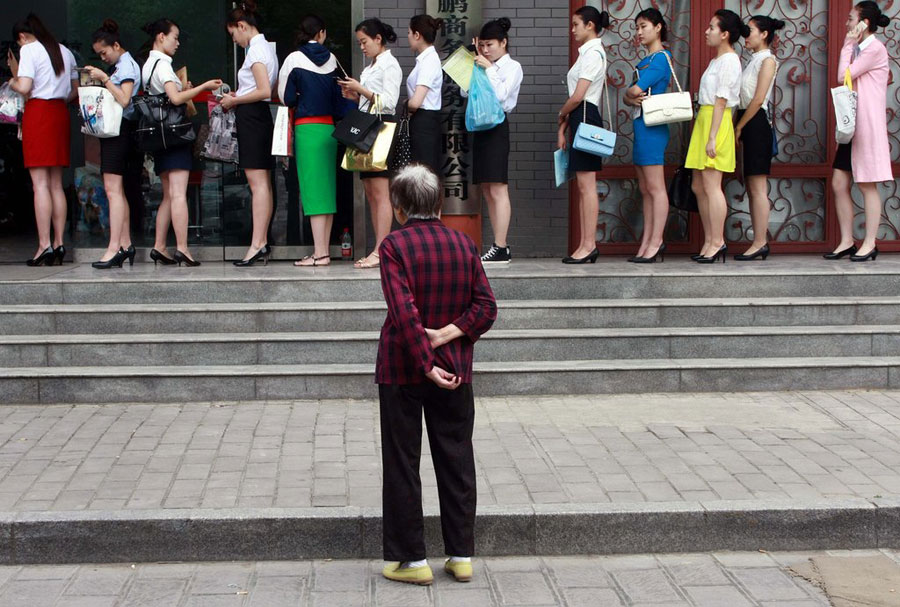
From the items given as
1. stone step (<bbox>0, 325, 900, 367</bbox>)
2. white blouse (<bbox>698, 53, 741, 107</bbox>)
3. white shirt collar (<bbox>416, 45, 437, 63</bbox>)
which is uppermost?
white shirt collar (<bbox>416, 45, 437, 63</bbox>)

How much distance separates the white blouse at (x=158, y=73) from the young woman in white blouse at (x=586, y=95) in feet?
10.7

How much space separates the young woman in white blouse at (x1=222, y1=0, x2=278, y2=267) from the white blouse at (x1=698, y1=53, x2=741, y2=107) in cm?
361

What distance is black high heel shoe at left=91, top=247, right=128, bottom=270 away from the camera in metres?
9.76

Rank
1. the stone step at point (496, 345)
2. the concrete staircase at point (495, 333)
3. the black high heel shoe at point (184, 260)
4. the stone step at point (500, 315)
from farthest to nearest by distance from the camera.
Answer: the black high heel shoe at point (184, 260) < the stone step at point (500, 315) < the stone step at point (496, 345) < the concrete staircase at point (495, 333)

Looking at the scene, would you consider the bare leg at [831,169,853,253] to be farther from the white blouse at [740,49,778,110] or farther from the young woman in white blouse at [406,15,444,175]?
the young woman in white blouse at [406,15,444,175]

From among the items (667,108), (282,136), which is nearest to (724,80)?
(667,108)

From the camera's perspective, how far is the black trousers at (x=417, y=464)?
4934 mm

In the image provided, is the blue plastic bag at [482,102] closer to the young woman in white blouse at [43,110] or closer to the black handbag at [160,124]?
the black handbag at [160,124]

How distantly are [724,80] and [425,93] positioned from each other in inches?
96.1

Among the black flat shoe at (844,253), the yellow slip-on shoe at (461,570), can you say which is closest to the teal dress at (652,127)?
the black flat shoe at (844,253)

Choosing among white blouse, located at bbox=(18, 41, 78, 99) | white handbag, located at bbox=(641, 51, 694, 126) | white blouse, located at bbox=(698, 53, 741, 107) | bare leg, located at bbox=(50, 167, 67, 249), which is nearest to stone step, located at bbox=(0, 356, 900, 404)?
white handbag, located at bbox=(641, 51, 694, 126)

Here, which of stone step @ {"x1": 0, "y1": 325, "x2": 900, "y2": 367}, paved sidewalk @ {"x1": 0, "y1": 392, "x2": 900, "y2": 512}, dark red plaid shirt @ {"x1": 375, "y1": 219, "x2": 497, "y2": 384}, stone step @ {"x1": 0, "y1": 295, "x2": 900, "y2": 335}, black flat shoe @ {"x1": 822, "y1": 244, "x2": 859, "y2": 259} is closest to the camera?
dark red plaid shirt @ {"x1": 375, "y1": 219, "x2": 497, "y2": 384}

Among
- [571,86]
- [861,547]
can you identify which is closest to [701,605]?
[861,547]

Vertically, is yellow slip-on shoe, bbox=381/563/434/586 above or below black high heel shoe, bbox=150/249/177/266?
below
